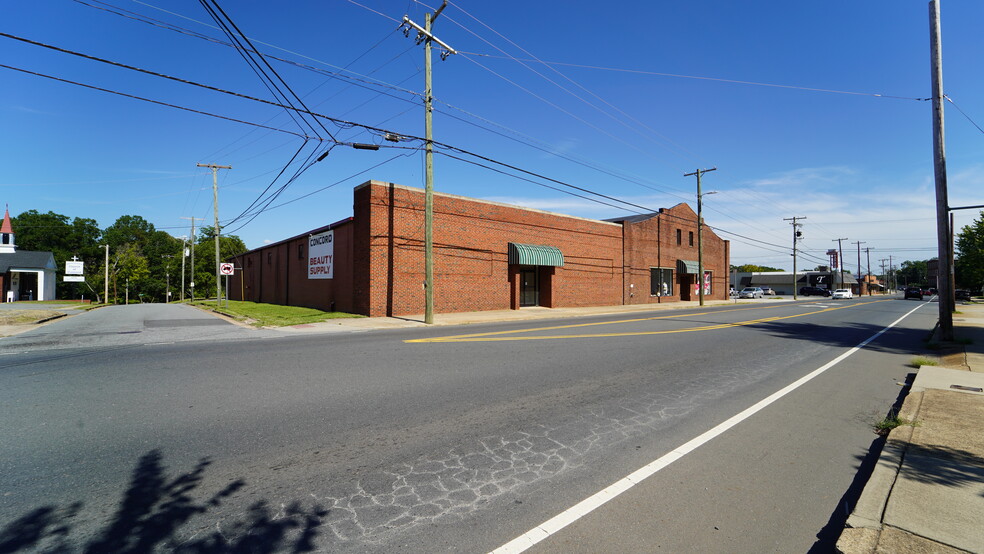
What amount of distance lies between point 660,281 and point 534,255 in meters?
18.1

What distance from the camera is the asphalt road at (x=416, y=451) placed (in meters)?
2.93

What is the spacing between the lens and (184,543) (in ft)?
8.89

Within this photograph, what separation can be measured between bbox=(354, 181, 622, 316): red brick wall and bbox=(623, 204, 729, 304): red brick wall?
569 cm

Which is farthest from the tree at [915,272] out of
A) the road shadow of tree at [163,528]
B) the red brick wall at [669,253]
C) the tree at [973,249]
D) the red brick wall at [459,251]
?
the road shadow of tree at [163,528]

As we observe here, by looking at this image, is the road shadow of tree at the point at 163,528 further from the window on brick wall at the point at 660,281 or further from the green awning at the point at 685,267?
the green awning at the point at 685,267

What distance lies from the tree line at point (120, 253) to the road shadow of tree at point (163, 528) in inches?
2725

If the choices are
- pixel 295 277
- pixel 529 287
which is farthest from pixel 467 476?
pixel 295 277

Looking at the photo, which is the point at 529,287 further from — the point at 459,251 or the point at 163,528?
the point at 163,528

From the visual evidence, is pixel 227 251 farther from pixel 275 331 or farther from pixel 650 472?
pixel 650 472

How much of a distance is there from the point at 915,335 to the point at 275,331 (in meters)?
22.3

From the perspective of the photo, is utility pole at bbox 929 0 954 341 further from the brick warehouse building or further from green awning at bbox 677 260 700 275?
green awning at bbox 677 260 700 275

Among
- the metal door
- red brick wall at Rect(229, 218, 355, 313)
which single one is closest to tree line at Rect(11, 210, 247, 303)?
red brick wall at Rect(229, 218, 355, 313)

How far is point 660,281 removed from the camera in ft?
131

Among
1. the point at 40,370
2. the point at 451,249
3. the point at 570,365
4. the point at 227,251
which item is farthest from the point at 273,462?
the point at 227,251
